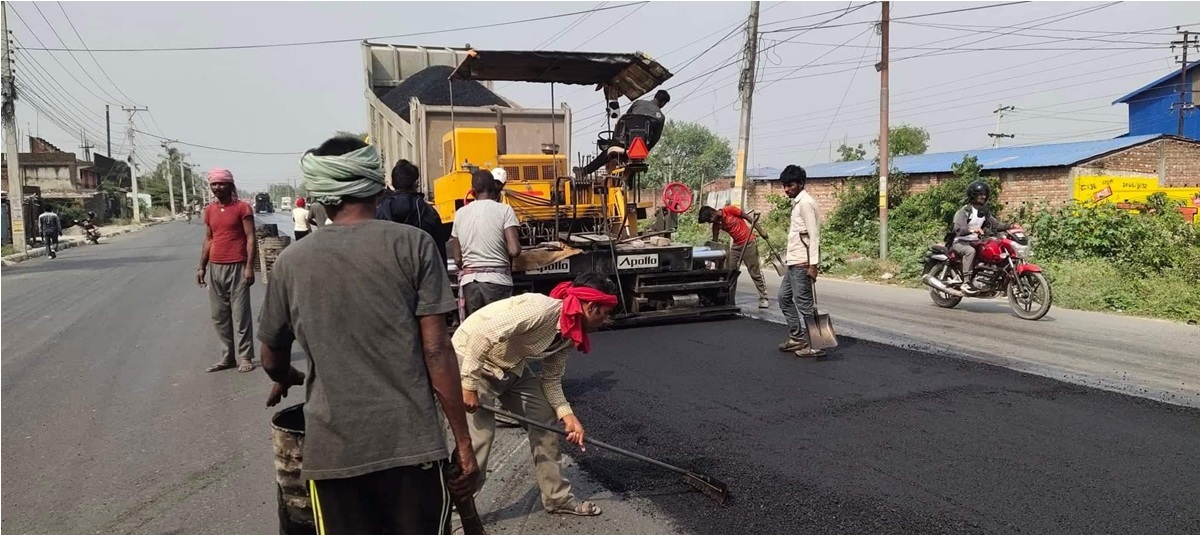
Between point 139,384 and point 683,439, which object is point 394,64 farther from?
point 683,439

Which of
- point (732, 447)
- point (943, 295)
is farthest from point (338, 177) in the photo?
point (943, 295)

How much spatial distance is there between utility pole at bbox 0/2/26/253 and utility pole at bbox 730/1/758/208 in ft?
62.8

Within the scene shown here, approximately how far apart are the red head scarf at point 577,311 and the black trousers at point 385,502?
3.51 feet

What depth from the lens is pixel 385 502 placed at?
7.02 feet

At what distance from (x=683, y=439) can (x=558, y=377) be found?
4.04 feet

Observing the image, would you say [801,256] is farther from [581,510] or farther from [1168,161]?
[1168,161]

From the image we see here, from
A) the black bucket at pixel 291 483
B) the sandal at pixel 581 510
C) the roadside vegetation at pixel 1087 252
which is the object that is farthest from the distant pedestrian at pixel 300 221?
the black bucket at pixel 291 483

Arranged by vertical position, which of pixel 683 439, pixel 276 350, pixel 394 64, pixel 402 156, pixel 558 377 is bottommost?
pixel 683 439

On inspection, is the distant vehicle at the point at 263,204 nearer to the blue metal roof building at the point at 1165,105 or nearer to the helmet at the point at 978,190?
the helmet at the point at 978,190

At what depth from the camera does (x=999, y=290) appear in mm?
8688

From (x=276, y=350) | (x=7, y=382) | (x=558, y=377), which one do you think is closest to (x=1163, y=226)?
(x=558, y=377)

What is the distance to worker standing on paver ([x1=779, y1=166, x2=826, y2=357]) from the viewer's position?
621 cm

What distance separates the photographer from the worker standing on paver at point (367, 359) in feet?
6.70

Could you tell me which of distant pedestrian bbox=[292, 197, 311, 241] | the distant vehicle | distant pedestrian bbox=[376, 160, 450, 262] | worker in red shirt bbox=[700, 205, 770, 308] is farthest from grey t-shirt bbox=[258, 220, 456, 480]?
the distant vehicle
